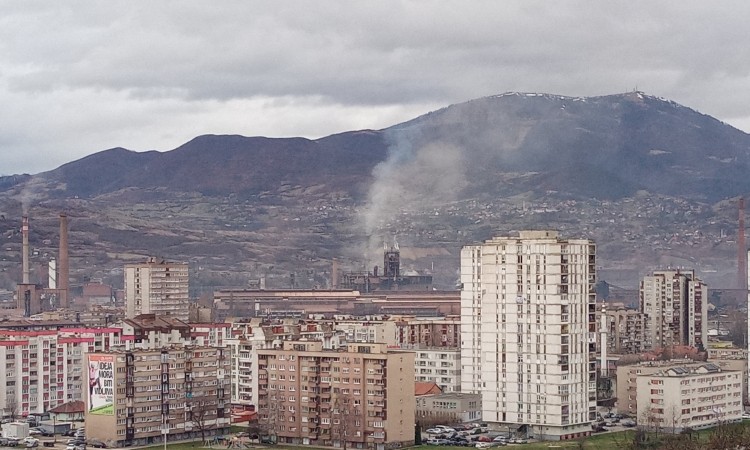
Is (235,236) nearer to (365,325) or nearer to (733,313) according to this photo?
(733,313)

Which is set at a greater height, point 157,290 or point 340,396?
point 157,290

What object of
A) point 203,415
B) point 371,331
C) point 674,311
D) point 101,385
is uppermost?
point 674,311

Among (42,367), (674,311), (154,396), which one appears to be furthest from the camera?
(674,311)

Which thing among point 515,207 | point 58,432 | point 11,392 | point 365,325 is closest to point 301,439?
point 58,432

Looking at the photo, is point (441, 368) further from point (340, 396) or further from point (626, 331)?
point (626, 331)

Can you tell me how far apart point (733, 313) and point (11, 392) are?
6704 cm

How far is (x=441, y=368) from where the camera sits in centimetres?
7031

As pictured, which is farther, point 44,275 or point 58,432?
point 44,275

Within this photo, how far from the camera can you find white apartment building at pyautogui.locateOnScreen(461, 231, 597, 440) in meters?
56.4

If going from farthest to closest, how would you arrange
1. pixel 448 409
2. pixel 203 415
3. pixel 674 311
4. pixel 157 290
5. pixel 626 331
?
pixel 674 311 → pixel 626 331 → pixel 157 290 → pixel 448 409 → pixel 203 415

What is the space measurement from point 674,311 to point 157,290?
29.0m

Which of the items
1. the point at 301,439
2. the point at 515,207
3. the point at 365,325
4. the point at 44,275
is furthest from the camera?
the point at 515,207

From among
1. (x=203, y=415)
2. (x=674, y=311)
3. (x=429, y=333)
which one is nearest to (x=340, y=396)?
(x=203, y=415)

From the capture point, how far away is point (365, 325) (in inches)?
3118
